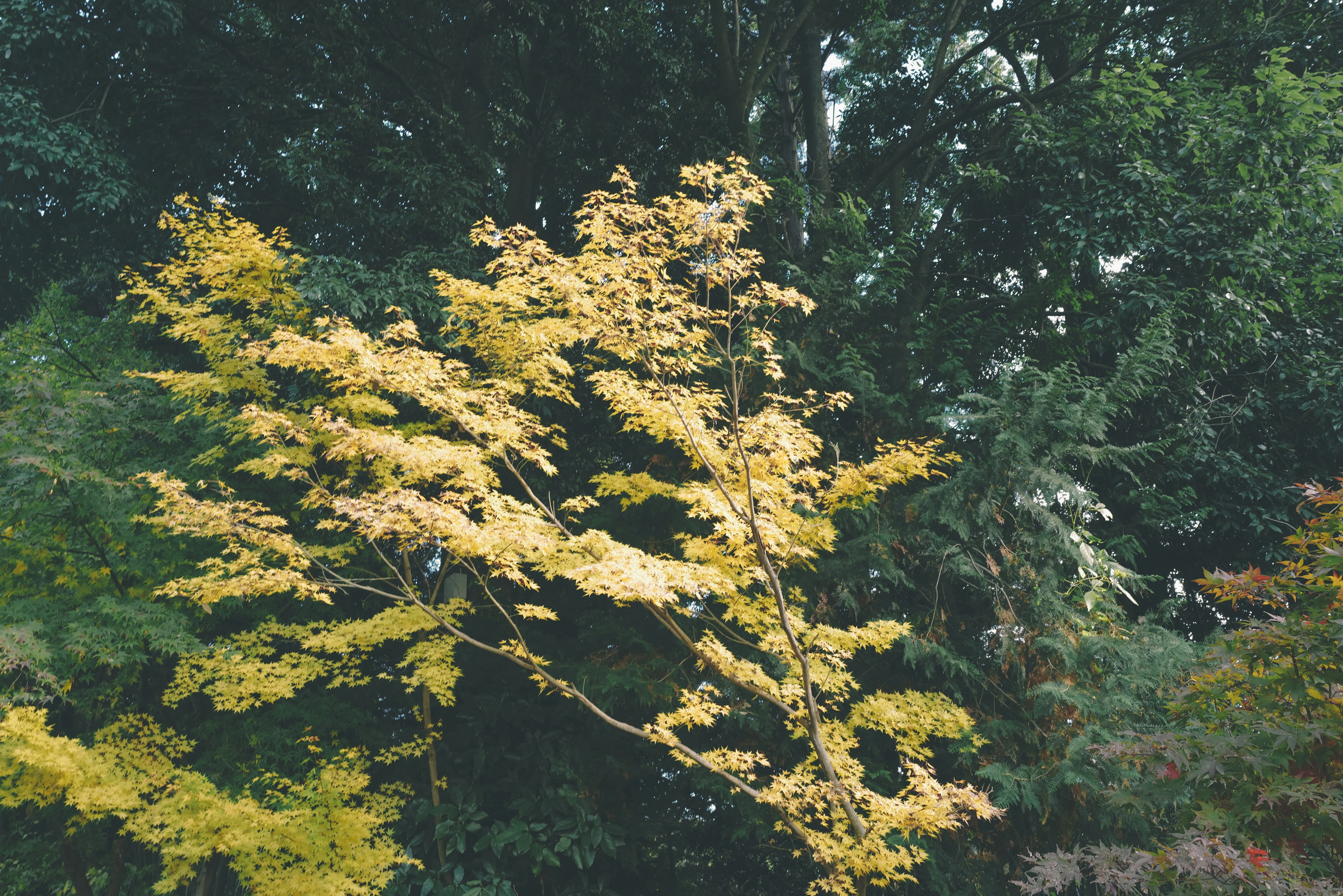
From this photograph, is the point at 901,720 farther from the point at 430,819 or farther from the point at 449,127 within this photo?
the point at 449,127

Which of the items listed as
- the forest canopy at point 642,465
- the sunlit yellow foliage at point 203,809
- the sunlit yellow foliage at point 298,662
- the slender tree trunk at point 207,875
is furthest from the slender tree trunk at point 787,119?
the slender tree trunk at point 207,875

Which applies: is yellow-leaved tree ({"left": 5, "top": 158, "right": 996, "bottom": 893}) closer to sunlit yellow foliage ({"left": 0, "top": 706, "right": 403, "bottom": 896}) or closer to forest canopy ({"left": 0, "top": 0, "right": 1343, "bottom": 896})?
forest canopy ({"left": 0, "top": 0, "right": 1343, "bottom": 896})

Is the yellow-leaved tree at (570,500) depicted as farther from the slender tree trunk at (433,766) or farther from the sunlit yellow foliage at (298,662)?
the slender tree trunk at (433,766)

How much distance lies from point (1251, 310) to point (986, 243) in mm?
3370

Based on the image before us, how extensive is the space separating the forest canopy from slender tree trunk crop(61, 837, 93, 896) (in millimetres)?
29

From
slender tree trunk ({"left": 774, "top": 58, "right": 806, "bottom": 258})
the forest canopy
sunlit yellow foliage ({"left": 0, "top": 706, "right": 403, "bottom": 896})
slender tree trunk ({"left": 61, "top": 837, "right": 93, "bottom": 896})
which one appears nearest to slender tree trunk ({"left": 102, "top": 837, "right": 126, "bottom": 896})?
the forest canopy

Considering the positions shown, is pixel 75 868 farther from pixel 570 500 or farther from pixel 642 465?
pixel 642 465

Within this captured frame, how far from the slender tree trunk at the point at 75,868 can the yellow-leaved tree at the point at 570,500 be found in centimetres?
180

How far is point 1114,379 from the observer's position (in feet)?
20.4

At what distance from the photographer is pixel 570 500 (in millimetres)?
5441

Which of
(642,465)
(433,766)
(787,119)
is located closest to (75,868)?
(433,766)

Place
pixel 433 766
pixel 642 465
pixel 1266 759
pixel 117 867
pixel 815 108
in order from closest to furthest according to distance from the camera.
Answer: pixel 1266 759, pixel 433 766, pixel 117 867, pixel 642 465, pixel 815 108

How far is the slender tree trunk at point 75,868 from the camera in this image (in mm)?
5816

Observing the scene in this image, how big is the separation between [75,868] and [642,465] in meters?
5.73
